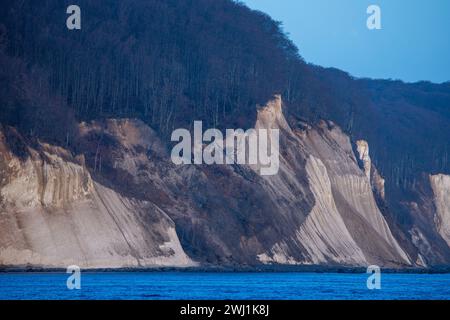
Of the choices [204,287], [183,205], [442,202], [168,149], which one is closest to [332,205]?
[168,149]

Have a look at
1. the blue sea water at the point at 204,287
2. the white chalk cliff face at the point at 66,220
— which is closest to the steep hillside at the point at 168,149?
the white chalk cliff face at the point at 66,220

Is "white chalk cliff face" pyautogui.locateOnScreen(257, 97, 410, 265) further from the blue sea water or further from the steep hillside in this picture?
the blue sea water

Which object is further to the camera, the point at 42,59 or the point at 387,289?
the point at 42,59

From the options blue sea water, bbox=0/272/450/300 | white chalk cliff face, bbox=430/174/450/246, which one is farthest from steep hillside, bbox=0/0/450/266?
blue sea water, bbox=0/272/450/300
